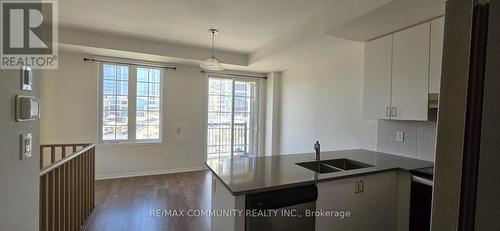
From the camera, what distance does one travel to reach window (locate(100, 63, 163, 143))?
4.33 meters

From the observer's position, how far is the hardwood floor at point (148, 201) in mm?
2604

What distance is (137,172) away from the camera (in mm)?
4551

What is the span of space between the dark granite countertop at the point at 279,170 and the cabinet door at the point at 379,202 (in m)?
0.09

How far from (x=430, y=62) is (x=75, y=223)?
3735 millimetres

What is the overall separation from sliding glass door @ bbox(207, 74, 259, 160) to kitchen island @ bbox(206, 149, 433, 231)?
3088 mm

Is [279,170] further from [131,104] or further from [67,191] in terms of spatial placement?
[131,104]

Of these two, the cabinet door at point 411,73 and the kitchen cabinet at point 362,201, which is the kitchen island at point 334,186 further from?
the cabinet door at point 411,73

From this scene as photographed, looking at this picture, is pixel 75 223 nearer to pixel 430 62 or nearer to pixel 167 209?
pixel 167 209

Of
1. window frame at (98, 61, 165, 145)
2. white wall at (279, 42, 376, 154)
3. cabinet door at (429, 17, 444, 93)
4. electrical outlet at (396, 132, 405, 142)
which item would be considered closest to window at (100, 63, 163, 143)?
window frame at (98, 61, 165, 145)

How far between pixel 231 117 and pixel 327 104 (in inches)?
92.0

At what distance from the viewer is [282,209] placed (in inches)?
62.0

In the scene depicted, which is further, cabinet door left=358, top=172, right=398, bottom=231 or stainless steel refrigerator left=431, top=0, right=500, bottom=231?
cabinet door left=358, top=172, right=398, bottom=231

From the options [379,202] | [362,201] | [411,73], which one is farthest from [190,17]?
[379,202]

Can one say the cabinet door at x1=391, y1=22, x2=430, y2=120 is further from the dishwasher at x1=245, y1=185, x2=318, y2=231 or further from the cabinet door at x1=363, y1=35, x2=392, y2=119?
the dishwasher at x1=245, y1=185, x2=318, y2=231
